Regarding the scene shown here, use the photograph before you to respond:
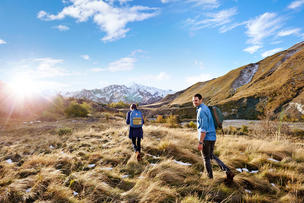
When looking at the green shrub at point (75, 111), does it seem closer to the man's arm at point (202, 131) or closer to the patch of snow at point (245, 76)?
the man's arm at point (202, 131)

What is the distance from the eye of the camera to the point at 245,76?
83875 mm

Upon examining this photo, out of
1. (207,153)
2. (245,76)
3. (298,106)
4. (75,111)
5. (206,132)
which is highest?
(245,76)

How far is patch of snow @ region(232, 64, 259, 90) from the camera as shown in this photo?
77219 mm

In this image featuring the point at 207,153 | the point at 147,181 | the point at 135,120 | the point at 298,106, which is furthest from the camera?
the point at 298,106

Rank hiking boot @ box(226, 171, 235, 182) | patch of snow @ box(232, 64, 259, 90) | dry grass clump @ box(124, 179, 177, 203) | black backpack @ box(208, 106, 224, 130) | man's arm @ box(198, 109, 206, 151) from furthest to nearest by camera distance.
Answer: patch of snow @ box(232, 64, 259, 90) < black backpack @ box(208, 106, 224, 130) < hiking boot @ box(226, 171, 235, 182) < man's arm @ box(198, 109, 206, 151) < dry grass clump @ box(124, 179, 177, 203)

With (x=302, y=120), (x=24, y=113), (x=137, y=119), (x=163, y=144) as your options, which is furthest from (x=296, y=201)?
(x=302, y=120)

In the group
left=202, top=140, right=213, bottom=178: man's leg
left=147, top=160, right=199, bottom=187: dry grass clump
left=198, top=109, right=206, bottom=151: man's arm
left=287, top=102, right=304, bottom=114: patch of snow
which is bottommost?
left=287, top=102, right=304, bottom=114: patch of snow

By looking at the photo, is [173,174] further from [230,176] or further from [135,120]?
[135,120]

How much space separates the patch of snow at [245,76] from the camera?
77219 mm

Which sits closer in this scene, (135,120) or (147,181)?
(147,181)

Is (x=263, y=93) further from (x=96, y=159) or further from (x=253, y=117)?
(x=96, y=159)

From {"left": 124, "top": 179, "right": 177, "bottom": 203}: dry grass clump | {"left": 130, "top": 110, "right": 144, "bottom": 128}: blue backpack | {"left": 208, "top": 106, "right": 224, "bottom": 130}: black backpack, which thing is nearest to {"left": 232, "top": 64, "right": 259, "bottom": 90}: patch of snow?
{"left": 130, "top": 110, "right": 144, "bottom": 128}: blue backpack

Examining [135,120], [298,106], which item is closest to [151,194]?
[135,120]

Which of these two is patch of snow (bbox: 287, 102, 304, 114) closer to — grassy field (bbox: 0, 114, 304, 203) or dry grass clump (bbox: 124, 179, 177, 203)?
grassy field (bbox: 0, 114, 304, 203)
